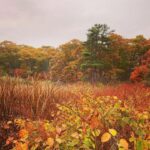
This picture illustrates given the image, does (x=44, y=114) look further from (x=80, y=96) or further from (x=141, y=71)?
(x=141, y=71)

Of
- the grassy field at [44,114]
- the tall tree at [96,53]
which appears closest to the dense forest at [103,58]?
the tall tree at [96,53]

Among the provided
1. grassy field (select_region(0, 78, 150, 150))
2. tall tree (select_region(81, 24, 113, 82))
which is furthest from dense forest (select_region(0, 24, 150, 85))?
grassy field (select_region(0, 78, 150, 150))

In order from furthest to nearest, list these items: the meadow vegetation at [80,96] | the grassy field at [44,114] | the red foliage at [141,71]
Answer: the red foliage at [141,71] < the grassy field at [44,114] < the meadow vegetation at [80,96]

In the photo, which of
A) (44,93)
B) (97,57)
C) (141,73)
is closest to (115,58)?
(97,57)

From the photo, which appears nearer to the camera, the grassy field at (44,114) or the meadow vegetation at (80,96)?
the meadow vegetation at (80,96)

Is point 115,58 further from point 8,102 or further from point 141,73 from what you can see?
point 8,102

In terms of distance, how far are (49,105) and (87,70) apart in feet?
63.3

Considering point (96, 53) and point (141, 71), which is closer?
point (141, 71)

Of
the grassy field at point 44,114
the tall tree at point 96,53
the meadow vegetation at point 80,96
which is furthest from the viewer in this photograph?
the tall tree at point 96,53

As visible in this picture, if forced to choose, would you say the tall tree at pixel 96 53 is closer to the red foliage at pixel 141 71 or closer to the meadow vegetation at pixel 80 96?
the meadow vegetation at pixel 80 96

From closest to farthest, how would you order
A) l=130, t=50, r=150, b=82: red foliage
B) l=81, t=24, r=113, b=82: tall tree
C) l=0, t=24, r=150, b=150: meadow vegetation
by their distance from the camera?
l=0, t=24, r=150, b=150: meadow vegetation → l=130, t=50, r=150, b=82: red foliage → l=81, t=24, r=113, b=82: tall tree

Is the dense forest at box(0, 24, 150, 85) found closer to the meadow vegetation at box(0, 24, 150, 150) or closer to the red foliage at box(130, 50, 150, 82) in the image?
the meadow vegetation at box(0, 24, 150, 150)

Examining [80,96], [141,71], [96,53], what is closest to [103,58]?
[96,53]

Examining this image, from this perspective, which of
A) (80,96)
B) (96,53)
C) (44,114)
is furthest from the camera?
(96,53)
